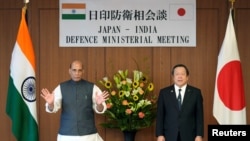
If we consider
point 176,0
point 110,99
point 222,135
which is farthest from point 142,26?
point 222,135

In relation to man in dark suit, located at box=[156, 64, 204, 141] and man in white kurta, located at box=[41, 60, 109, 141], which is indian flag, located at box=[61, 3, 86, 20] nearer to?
man in white kurta, located at box=[41, 60, 109, 141]

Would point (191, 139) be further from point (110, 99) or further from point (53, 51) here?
point (53, 51)

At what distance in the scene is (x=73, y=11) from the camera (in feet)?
18.0

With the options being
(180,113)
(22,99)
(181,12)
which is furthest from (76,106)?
(181,12)

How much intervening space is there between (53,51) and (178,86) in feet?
6.79

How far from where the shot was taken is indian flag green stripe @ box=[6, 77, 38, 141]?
15.6 feet

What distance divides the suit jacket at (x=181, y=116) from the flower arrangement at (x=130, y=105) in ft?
2.31

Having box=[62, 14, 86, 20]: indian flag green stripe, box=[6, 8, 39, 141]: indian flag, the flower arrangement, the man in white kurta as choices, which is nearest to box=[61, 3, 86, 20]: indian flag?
box=[62, 14, 86, 20]: indian flag green stripe

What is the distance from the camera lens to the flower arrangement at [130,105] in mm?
5047

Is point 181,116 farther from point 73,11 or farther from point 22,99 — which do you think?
point 73,11

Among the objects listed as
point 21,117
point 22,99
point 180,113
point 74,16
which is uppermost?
point 74,16

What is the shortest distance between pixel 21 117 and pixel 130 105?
138 cm

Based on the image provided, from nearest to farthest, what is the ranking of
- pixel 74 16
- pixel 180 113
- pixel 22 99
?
pixel 180 113 < pixel 22 99 < pixel 74 16

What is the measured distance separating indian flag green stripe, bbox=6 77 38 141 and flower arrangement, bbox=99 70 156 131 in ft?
3.27
